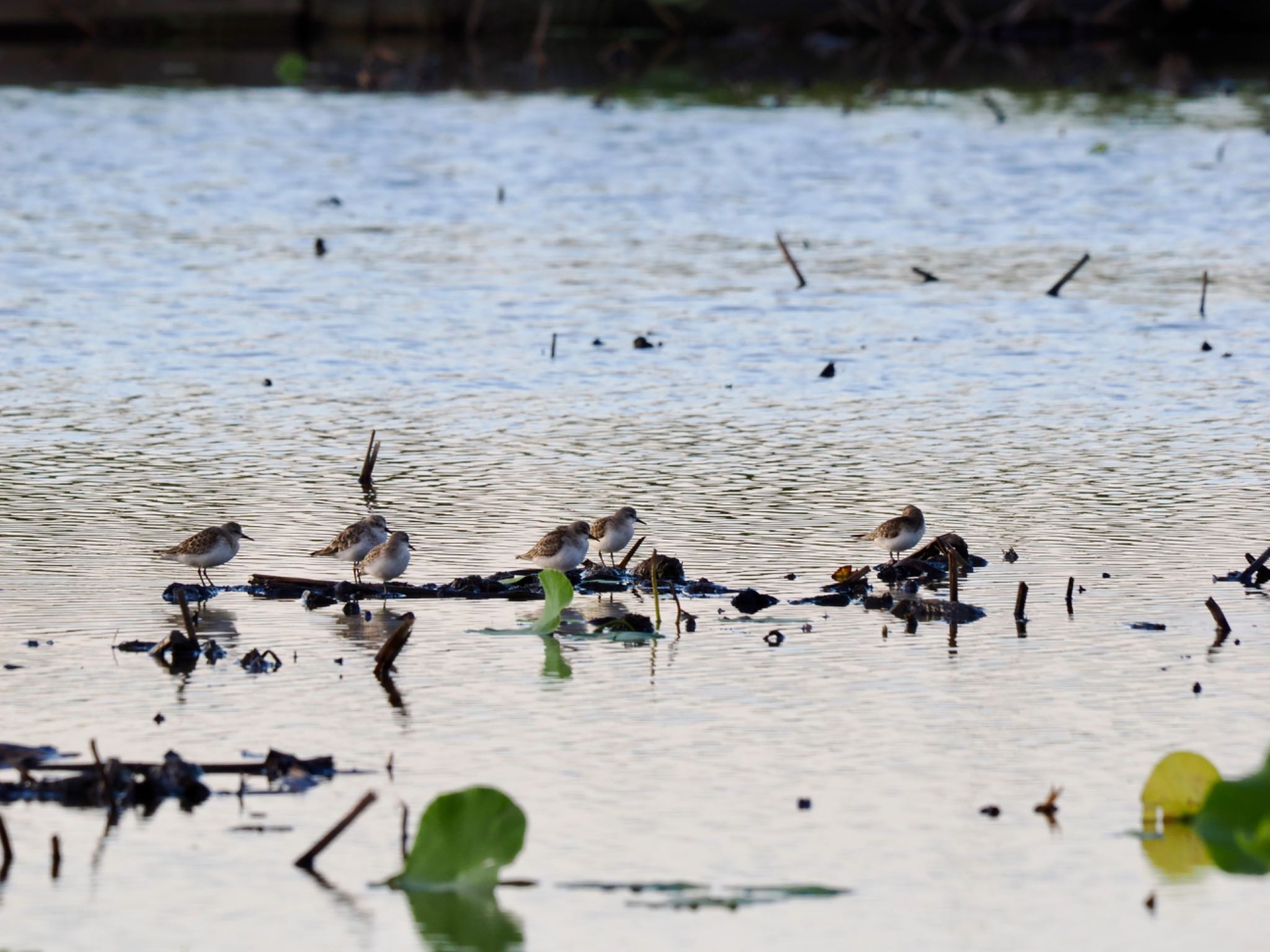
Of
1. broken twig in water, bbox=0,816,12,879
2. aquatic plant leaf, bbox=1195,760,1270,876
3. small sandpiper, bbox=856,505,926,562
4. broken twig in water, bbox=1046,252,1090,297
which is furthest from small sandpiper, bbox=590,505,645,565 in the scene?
broken twig in water, bbox=1046,252,1090,297

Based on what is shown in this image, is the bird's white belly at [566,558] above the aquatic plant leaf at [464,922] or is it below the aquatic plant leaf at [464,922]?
above

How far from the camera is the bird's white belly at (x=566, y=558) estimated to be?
10930mm

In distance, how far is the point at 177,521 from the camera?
41.1 ft

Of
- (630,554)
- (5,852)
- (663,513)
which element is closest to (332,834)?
(5,852)

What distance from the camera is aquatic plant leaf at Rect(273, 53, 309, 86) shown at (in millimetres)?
47825

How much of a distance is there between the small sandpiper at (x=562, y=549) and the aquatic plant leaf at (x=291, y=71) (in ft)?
123

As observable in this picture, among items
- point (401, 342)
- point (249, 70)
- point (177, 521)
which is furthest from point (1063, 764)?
point (249, 70)

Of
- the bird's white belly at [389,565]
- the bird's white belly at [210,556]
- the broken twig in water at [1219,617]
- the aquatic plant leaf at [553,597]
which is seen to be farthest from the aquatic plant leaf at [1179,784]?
the bird's white belly at [210,556]

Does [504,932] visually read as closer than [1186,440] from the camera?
Yes

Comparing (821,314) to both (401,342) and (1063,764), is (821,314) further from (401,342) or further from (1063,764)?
(1063,764)

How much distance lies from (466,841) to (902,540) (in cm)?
464

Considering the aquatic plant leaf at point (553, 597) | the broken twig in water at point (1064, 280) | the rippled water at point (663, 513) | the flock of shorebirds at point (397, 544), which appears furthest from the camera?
the broken twig in water at point (1064, 280)

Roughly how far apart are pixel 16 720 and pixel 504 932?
2892 mm

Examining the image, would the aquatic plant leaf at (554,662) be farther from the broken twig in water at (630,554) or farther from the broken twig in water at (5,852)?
the broken twig in water at (5,852)
